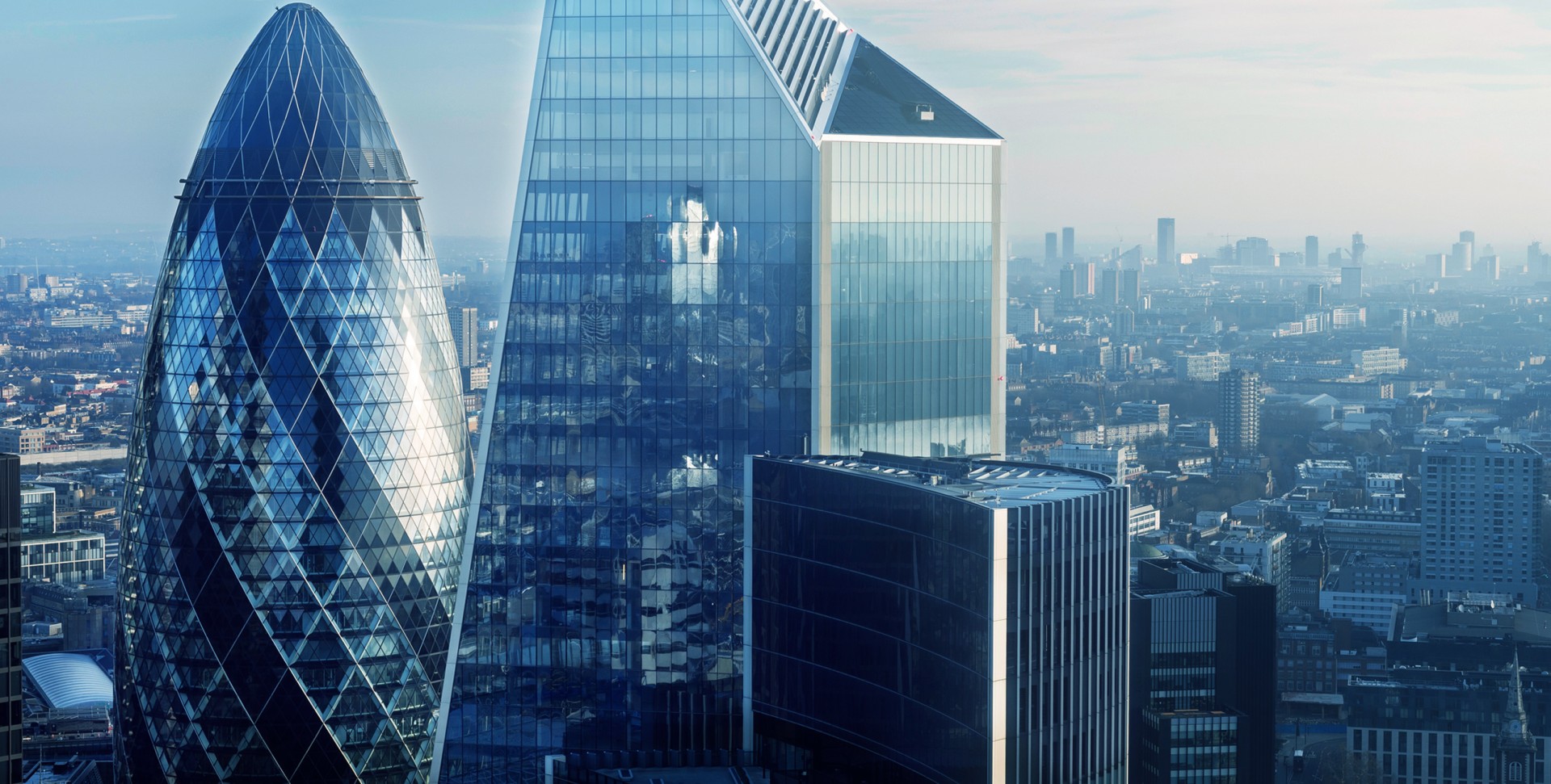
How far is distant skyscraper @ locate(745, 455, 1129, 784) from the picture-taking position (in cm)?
4594

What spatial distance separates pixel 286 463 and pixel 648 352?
2649 centimetres

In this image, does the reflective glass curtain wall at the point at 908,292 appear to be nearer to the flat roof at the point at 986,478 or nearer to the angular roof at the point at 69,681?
the flat roof at the point at 986,478

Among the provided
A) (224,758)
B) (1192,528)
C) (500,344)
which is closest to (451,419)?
(224,758)

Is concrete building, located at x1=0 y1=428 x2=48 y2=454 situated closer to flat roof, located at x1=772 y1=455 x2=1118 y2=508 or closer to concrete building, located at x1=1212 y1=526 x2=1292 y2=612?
concrete building, located at x1=1212 y1=526 x2=1292 y2=612

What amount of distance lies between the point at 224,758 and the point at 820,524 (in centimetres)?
4082

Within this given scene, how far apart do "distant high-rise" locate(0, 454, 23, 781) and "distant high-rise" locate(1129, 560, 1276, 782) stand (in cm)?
4339

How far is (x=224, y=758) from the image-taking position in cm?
8456

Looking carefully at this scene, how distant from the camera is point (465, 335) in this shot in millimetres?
93188

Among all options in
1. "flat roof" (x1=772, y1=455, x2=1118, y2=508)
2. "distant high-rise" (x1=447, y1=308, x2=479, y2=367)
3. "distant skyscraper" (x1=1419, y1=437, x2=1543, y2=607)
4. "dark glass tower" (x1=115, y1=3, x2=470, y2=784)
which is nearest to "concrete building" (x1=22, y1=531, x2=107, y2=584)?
"dark glass tower" (x1=115, y1=3, x2=470, y2=784)

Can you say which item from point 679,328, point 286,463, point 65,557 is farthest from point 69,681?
point 679,328

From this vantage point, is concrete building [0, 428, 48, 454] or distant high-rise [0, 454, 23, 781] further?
concrete building [0, 428, 48, 454]

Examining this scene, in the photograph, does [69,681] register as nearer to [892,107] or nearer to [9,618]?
[9,618]

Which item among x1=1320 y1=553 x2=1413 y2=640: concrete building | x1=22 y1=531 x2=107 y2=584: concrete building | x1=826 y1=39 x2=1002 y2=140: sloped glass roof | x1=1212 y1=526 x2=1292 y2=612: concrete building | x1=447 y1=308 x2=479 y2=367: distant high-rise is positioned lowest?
x1=1320 y1=553 x2=1413 y2=640: concrete building

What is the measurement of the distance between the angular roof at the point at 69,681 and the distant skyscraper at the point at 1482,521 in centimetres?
11427
